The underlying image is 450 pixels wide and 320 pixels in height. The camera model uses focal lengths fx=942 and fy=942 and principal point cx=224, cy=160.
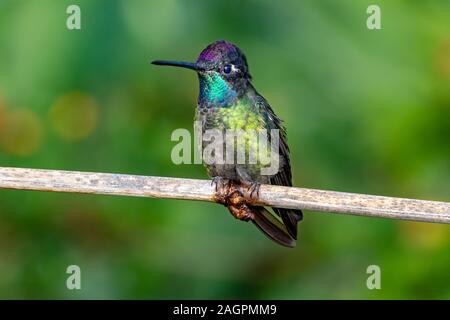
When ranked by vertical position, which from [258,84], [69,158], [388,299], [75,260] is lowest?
[388,299]

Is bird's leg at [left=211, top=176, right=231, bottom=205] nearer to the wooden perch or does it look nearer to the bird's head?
the wooden perch

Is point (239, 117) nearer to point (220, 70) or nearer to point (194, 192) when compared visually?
point (220, 70)

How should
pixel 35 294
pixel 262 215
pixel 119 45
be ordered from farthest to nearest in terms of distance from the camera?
1. pixel 35 294
2. pixel 119 45
3. pixel 262 215

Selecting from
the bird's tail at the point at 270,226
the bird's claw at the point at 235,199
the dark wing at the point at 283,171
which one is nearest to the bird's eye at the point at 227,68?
the dark wing at the point at 283,171

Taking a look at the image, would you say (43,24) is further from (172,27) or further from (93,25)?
(172,27)

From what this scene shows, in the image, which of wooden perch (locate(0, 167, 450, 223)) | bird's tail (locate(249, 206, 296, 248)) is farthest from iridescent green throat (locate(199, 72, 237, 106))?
wooden perch (locate(0, 167, 450, 223))

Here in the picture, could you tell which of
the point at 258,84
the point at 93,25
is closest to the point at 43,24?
the point at 93,25

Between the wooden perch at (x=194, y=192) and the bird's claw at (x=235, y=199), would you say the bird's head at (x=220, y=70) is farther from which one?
the wooden perch at (x=194, y=192)
